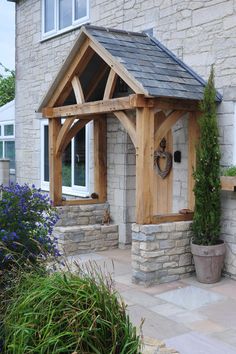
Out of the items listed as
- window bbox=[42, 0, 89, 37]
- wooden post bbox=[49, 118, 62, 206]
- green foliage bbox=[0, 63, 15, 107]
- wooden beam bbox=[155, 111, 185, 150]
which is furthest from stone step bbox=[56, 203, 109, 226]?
green foliage bbox=[0, 63, 15, 107]

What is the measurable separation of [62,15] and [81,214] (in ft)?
15.6

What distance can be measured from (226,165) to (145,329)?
284 centimetres

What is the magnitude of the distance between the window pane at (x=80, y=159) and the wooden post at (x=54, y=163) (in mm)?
1193

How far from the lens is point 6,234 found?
4.12m

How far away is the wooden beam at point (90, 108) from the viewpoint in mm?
6414

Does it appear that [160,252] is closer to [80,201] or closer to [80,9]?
[80,201]

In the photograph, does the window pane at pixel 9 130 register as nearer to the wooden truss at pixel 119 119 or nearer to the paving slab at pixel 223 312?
the wooden truss at pixel 119 119

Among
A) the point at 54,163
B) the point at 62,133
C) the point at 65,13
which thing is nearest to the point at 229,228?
the point at 62,133

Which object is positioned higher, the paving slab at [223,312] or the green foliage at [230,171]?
the green foliage at [230,171]

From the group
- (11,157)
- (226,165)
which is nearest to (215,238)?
(226,165)

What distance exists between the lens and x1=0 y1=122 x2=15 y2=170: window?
12.9 m

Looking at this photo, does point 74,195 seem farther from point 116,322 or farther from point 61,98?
point 116,322

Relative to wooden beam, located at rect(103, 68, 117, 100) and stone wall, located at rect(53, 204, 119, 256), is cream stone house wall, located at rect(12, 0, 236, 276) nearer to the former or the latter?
stone wall, located at rect(53, 204, 119, 256)

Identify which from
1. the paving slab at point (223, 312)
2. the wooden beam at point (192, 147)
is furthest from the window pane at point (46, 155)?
the paving slab at point (223, 312)
